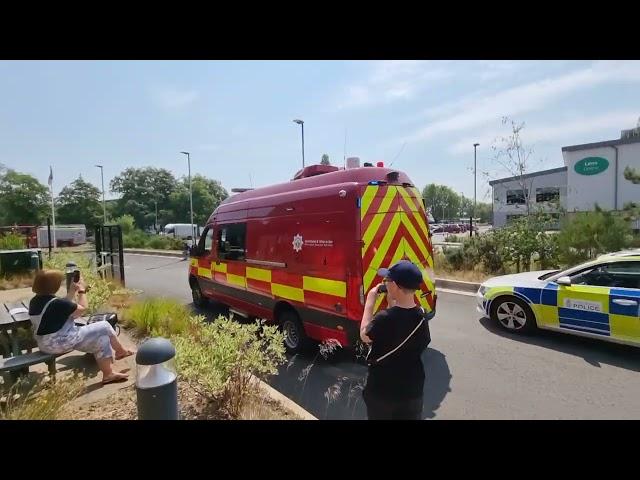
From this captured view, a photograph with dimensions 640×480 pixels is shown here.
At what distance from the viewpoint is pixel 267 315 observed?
5.79m

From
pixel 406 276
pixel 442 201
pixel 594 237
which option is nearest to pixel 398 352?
pixel 406 276

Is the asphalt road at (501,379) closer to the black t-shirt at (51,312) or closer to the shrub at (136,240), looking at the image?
the black t-shirt at (51,312)

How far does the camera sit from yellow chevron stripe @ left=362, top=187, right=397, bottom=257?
14.2 feet

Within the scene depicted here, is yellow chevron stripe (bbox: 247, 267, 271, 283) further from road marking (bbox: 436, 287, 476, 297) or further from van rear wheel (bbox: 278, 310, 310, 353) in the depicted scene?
road marking (bbox: 436, 287, 476, 297)

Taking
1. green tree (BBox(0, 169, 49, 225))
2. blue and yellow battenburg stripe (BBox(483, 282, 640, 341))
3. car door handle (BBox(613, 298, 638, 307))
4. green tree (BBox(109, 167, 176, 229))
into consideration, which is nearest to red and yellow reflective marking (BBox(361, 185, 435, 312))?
blue and yellow battenburg stripe (BBox(483, 282, 640, 341))

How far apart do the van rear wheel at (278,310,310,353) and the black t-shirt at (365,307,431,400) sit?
2.81 m

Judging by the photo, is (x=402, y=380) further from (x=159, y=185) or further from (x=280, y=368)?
(x=159, y=185)

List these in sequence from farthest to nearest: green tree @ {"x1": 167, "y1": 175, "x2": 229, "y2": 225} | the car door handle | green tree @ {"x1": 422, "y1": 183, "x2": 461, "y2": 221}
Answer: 1. green tree @ {"x1": 422, "y1": 183, "x2": 461, "y2": 221}
2. green tree @ {"x1": 167, "y1": 175, "x2": 229, "y2": 225}
3. the car door handle

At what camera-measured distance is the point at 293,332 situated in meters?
5.32

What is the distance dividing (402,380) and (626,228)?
9.70 m

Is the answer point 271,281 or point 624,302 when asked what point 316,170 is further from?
point 624,302

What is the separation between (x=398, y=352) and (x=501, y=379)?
8.94ft
